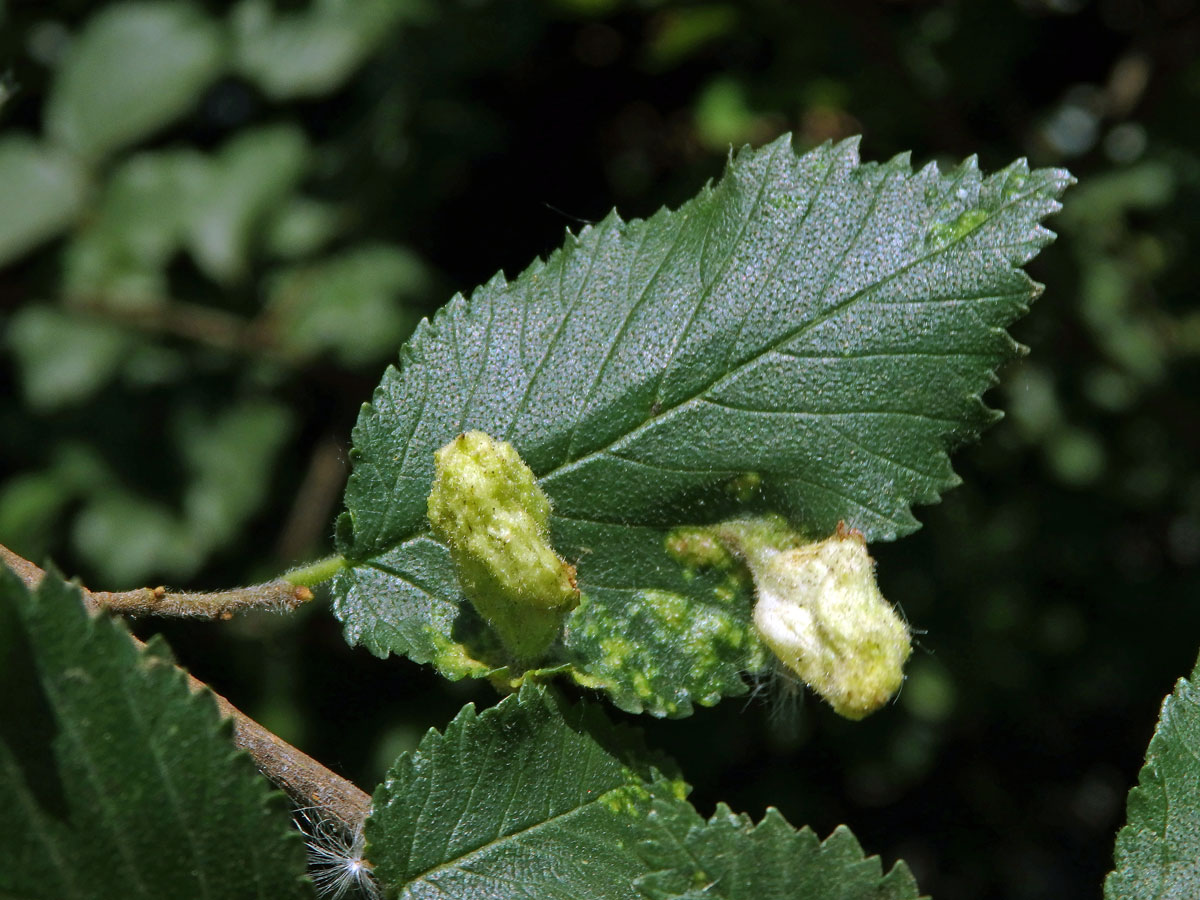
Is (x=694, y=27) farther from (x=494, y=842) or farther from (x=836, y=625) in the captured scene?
(x=494, y=842)

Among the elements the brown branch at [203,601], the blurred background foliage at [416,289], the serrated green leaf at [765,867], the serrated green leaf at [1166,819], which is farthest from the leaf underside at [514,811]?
the blurred background foliage at [416,289]

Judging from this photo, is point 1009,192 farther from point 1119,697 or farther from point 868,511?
point 1119,697

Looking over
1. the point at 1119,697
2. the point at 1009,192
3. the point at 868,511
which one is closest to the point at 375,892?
the point at 868,511

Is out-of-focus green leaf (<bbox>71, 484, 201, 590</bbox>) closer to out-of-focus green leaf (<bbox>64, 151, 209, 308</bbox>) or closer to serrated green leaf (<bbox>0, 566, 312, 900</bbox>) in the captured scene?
out-of-focus green leaf (<bbox>64, 151, 209, 308</bbox>)

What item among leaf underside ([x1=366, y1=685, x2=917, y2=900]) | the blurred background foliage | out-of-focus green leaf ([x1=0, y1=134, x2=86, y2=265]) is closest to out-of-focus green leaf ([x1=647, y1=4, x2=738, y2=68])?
the blurred background foliage

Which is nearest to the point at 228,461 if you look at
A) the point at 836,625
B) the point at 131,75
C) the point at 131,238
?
the point at 131,238

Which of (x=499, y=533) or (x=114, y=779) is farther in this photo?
(x=499, y=533)
